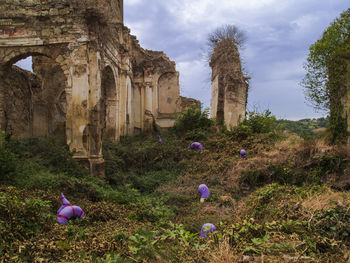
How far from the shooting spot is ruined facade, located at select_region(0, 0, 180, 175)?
8.83m

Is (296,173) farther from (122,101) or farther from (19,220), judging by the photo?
(122,101)

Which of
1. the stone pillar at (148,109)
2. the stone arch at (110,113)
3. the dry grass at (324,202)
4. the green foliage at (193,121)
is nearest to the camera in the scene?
the dry grass at (324,202)

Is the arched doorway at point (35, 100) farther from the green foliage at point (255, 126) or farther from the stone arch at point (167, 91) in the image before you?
the green foliage at point (255, 126)

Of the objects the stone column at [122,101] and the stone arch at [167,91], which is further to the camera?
the stone arch at [167,91]

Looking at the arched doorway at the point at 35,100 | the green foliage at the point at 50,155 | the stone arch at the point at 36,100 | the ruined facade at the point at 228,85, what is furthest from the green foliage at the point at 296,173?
the arched doorway at the point at 35,100

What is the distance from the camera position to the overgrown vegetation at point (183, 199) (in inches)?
119

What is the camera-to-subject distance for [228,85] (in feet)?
48.0

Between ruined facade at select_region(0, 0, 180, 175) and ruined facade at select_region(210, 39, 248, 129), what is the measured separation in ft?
16.6

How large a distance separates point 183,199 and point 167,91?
38.3ft

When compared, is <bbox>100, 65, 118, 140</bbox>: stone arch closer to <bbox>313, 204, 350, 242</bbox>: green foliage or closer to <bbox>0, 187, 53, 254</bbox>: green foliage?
<bbox>0, 187, 53, 254</bbox>: green foliage

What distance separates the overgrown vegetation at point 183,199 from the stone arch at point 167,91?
3936mm

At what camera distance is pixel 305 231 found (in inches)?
129

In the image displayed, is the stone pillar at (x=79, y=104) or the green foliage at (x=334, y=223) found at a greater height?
the stone pillar at (x=79, y=104)

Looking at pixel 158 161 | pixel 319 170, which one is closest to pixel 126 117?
pixel 158 161
